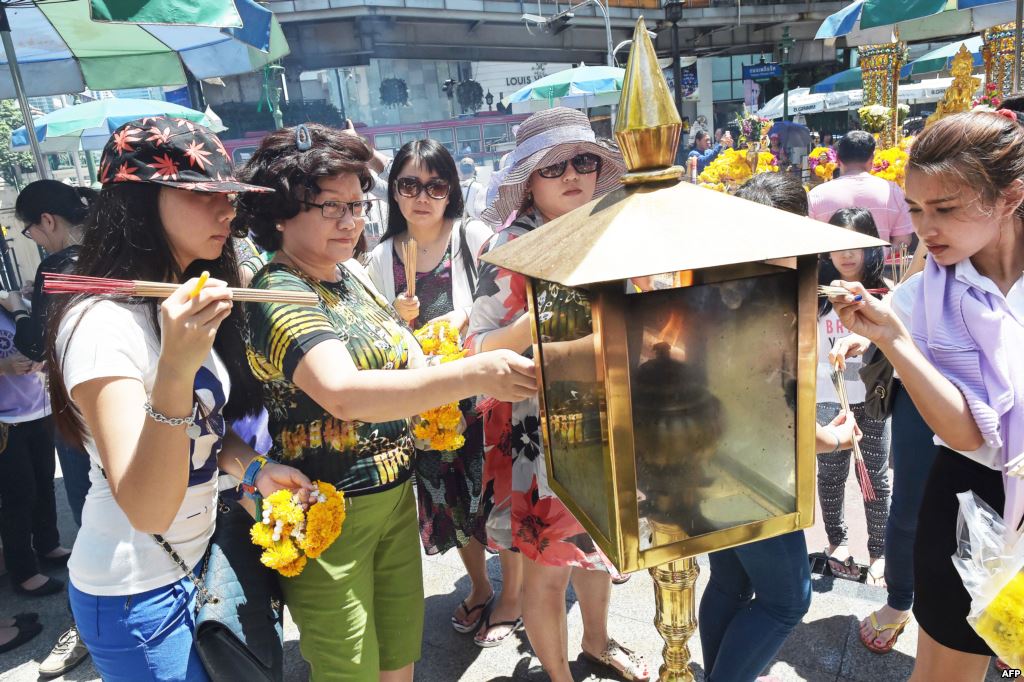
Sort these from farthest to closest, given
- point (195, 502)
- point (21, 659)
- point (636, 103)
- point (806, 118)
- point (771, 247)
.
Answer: point (806, 118), point (21, 659), point (195, 502), point (636, 103), point (771, 247)

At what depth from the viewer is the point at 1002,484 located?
1567 mm

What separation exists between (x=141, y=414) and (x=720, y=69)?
3587 cm

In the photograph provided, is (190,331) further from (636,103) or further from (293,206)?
(636,103)

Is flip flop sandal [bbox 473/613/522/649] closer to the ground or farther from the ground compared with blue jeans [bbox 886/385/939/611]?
closer to the ground

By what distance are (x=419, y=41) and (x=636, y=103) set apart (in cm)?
2161

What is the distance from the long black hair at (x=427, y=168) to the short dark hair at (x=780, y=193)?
4.19ft

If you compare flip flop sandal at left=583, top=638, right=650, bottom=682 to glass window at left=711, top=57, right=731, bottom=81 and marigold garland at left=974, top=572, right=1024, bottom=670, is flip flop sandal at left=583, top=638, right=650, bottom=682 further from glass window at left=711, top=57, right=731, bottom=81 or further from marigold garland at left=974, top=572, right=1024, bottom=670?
glass window at left=711, top=57, right=731, bottom=81

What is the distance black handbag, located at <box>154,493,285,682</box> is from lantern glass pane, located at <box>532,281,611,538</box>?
87 cm

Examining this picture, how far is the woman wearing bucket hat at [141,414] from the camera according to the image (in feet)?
4.16

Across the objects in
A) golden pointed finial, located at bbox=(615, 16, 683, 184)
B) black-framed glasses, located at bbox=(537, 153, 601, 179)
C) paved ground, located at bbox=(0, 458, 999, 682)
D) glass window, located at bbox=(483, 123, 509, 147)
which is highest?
glass window, located at bbox=(483, 123, 509, 147)

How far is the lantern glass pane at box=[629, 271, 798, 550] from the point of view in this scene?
2.98ft

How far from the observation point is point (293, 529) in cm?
151

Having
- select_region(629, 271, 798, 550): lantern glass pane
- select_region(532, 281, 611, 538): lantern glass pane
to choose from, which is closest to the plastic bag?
select_region(629, 271, 798, 550): lantern glass pane

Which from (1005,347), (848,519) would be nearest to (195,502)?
(1005,347)
